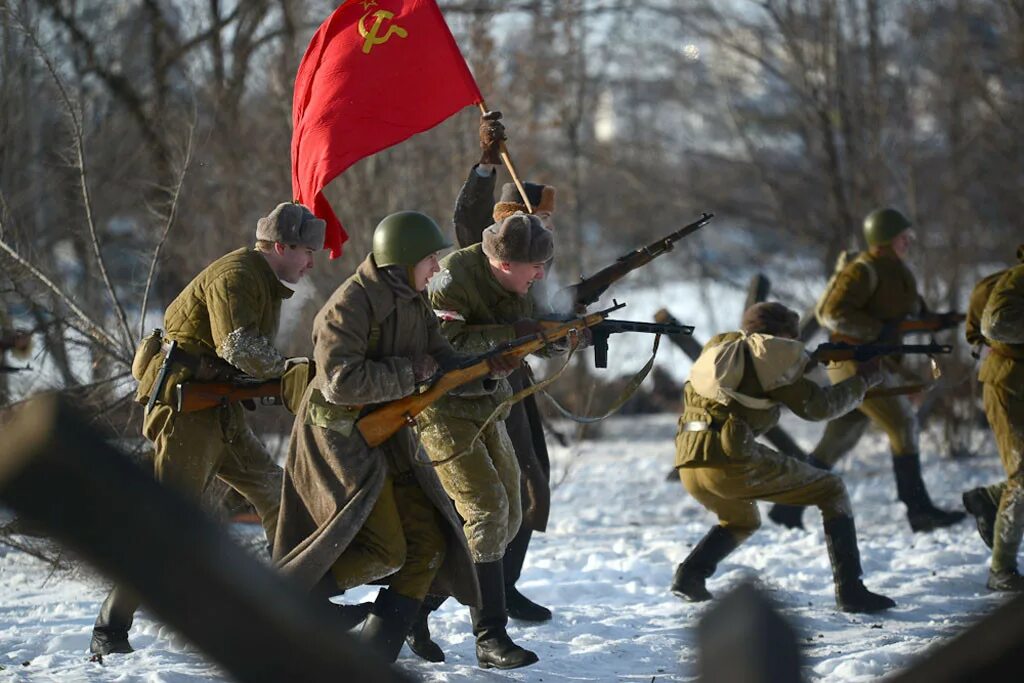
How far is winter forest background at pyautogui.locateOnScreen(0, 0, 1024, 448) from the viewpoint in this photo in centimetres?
980

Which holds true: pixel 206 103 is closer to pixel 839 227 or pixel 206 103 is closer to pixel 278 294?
pixel 839 227

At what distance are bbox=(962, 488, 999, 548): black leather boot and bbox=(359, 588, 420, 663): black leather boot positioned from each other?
3.70m

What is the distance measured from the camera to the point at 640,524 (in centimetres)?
934

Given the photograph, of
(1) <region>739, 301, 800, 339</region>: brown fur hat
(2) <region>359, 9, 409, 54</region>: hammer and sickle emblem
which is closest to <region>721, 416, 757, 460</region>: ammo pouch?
(1) <region>739, 301, 800, 339</region>: brown fur hat

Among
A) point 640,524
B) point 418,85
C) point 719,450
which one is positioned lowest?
point 640,524

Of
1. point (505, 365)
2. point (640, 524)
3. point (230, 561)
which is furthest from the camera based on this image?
point (640, 524)

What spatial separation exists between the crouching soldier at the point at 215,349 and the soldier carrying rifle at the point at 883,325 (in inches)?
166

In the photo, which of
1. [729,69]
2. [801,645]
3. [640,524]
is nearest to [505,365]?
[801,645]

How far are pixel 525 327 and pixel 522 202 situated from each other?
1.10 meters

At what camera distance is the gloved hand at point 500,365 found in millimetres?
4895

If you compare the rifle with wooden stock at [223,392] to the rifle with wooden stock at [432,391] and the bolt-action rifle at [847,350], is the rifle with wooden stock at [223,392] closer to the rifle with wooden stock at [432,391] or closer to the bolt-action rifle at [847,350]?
the rifle with wooden stock at [432,391]

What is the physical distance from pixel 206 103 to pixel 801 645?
12.9 meters

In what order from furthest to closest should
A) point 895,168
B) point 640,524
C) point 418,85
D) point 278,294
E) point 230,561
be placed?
point 895,168
point 640,524
point 418,85
point 278,294
point 230,561

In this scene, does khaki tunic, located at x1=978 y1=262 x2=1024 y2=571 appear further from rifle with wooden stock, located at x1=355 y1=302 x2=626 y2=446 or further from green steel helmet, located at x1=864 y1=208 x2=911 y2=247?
rifle with wooden stock, located at x1=355 y1=302 x2=626 y2=446
